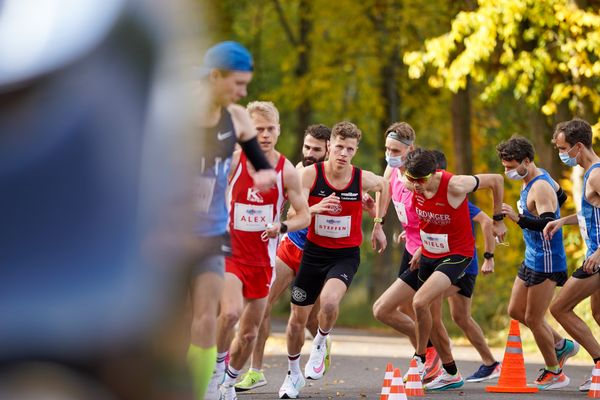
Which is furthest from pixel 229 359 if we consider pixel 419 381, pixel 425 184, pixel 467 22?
pixel 467 22

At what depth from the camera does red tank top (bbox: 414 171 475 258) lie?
1152cm

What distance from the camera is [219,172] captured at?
22.3 ft

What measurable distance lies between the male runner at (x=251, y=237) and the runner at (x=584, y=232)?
305 cm

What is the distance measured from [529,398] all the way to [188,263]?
854 cm

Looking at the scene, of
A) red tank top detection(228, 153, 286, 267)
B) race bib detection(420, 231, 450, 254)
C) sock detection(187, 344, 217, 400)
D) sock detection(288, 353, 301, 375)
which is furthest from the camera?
race bib detection(420, 231, 450, 254)

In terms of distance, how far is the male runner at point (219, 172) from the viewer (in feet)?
18.9

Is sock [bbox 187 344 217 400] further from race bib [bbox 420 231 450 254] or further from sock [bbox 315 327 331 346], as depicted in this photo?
race bib [bbox 420 231 450 254]

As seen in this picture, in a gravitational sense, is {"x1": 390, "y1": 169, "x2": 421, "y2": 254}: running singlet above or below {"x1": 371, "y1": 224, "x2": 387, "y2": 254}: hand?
above

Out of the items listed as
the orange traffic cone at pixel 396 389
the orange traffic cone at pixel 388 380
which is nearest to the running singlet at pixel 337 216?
the orange traffic cone at pixel 388 380

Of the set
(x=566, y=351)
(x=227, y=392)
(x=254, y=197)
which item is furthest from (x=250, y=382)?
(x=566, y=351)

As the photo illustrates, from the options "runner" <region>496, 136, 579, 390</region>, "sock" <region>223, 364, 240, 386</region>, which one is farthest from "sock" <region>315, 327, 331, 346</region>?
"runner" <region>496, 136, 579, 390</region>

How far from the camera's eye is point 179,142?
2793 mm

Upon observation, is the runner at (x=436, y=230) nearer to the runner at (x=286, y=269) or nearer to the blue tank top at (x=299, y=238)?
the runner at (x=286, y=269)

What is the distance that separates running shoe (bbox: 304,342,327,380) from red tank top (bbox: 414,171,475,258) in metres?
1.27
